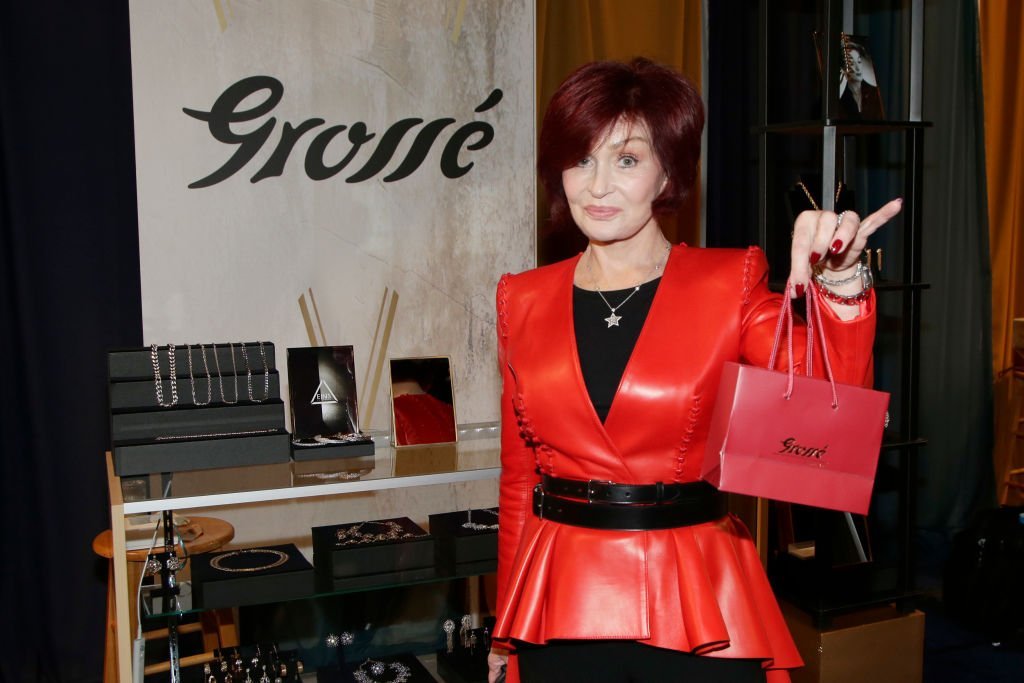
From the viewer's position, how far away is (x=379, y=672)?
2.33 metres

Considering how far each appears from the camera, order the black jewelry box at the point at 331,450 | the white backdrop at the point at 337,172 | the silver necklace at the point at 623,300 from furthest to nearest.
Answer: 1. the white backdrop at the point at 337,172
2. the black jewelry box at the point at 331,450
3. the silver necklace at the point at 623,300

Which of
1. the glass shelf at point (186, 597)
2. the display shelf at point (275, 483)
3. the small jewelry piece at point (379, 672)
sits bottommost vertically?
the small jewelry piece at point (379, 672)

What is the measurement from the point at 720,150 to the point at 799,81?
1.56 feet

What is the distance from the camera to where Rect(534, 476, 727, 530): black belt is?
1549mm

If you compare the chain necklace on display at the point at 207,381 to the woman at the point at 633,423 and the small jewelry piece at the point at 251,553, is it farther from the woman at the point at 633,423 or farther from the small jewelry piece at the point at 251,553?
the woman at the point at 633,423

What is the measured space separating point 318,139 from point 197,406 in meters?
1.38

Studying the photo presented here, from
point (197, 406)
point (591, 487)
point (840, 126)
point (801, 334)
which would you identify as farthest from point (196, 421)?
point (840, 126)

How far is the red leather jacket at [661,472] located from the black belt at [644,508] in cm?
1

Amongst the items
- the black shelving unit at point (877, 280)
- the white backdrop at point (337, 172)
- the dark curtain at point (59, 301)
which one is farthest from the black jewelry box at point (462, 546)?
the dark curtain at point (59, 301)

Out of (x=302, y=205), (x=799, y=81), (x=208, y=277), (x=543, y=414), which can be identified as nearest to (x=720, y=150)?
(x=799, y=81)

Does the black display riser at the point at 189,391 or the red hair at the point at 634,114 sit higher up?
the red hair at the point at 634,114

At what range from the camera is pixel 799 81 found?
4.14 meters

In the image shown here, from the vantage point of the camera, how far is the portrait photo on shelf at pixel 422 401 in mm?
2475

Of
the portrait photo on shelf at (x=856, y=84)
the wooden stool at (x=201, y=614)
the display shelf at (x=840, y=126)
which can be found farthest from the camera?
the portrait photo on shelf at (x=856, y=84)
